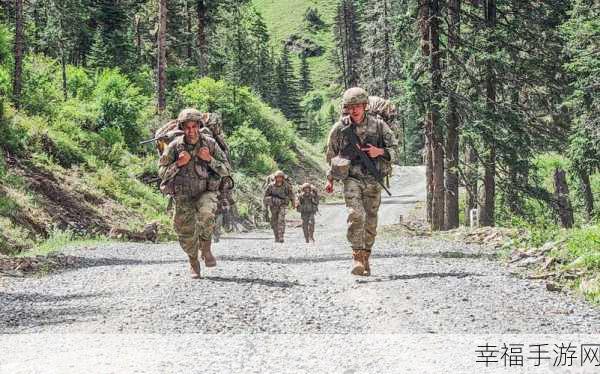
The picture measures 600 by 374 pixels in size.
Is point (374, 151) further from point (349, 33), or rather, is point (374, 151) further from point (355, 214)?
point (349, 33)

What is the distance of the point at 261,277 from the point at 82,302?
94.7 inches

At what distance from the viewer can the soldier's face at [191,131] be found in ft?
30.9

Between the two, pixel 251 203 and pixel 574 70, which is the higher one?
pixel 574 70

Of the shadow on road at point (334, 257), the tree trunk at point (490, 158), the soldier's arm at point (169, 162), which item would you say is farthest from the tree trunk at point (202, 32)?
the soldier's arm at point (169, 162)

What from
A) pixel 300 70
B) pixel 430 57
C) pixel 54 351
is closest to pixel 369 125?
pixel 54 351

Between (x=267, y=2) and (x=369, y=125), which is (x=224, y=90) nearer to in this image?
(x=369, y=125)

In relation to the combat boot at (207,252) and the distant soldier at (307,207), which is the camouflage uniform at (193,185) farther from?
the distant soldier at (307,207)

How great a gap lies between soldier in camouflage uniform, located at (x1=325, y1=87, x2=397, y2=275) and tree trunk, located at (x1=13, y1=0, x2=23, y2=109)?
1770 cm

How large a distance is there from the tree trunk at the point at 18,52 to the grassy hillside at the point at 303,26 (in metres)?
122

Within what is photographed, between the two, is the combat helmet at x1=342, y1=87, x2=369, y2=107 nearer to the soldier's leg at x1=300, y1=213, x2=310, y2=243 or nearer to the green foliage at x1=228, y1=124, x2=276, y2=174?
the soldier's leg at x1=300, y1=213, x2=310, y2=243

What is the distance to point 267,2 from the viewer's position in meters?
194

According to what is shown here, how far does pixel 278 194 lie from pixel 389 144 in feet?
33.9

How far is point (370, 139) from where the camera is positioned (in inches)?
379

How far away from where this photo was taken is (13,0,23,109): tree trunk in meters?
23.9
